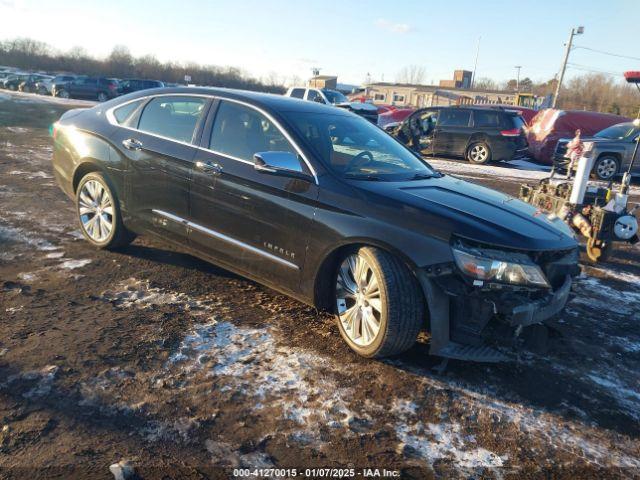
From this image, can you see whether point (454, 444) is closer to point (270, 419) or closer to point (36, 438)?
point (270, 419)

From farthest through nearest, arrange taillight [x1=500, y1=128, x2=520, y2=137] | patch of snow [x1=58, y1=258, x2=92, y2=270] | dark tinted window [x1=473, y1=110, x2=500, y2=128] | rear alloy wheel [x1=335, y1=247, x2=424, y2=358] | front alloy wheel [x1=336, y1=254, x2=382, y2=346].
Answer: dark tinted window [x1=473, y1=110, x2=500, y2=128] → taillight [x1=500, y1=128, x2=520, y2=137] → patch of snow [x1=58, y1=258, x2=92, y2=270] → front alloy wheel [x1=336, y1=254, x2=382, y2=346] → rear alloy wheel [x1=335, y1=247, x2=424, y2=358]

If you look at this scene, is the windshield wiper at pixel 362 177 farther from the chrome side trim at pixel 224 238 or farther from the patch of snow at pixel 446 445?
the patch of snow at pixel 446 445

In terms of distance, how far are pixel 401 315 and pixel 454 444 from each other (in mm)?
784

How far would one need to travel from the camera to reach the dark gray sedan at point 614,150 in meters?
13.0

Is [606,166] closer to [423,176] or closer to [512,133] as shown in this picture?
[512,133]

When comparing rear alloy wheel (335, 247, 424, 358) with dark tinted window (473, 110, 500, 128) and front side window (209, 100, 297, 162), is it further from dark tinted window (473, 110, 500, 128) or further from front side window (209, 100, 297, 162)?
dark tinted window (473, 110, 500, 128)

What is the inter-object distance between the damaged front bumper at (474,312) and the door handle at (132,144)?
9.43 ft

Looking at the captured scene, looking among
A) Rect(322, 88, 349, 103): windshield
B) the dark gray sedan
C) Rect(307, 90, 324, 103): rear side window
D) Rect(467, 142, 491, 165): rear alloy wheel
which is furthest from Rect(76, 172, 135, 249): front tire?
Rect(322, 88, 349, 103): windshield

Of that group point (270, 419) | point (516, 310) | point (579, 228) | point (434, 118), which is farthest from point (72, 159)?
point (434, 118)

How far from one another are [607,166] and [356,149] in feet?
39.9

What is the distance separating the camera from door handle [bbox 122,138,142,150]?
4414 millimetres

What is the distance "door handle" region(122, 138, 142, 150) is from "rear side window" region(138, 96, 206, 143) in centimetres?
14

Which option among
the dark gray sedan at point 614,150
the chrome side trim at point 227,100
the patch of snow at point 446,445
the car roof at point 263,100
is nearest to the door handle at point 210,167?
the chrome side trim at point 227,100

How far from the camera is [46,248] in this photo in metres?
4.78
